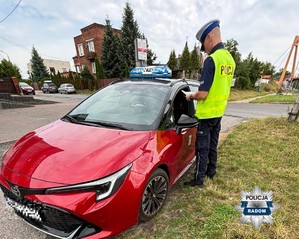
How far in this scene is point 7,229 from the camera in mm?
2080

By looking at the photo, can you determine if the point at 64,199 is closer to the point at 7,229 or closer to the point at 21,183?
the point at 21,183

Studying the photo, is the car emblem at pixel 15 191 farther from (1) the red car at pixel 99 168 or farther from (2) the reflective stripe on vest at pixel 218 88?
(2) the reflective stripe on vest at pixel 218 88

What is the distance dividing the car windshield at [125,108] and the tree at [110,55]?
21334mm

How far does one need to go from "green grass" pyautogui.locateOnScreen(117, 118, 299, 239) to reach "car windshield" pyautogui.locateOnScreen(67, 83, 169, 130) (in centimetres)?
106

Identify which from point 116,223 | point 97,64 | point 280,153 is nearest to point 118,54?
point 97,64

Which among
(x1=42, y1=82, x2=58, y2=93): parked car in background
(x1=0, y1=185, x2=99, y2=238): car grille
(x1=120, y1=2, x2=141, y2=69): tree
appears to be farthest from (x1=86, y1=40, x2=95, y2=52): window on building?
(x1=0, y1=185, x2=99, y2=238): car grille

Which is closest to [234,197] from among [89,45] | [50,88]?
[50,88]

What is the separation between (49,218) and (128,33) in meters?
22.6

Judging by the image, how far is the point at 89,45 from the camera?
29.1 m

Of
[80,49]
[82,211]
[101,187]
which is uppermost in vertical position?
[80,49]

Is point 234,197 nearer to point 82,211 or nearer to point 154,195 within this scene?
point 154,195

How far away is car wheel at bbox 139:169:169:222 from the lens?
77.6 inches

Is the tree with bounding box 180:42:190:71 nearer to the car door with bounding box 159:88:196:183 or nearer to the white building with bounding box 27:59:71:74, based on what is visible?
the car door with bounding box 159:88:196:183

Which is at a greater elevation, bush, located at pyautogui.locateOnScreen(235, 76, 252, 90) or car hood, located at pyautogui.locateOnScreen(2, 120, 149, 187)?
car hood, located at pyautogui.locateOnScreen(2, 120, 149, 187)
